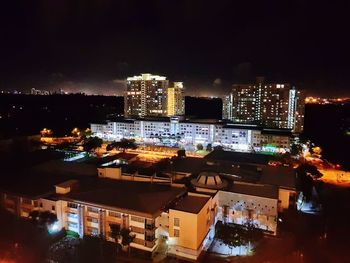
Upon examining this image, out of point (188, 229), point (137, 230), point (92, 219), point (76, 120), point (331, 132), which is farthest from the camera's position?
point (76, 120)

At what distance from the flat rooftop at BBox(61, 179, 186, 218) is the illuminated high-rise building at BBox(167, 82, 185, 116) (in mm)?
35581

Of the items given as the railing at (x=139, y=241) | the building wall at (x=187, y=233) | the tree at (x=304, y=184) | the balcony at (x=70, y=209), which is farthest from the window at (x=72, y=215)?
the tree at (x=304, y=184)

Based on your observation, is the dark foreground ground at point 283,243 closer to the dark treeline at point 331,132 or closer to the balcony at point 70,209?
the balcony at point 70,209

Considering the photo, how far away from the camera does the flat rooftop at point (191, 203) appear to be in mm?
16359

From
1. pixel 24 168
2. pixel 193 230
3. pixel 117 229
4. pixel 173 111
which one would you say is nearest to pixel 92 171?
pixel 24 168

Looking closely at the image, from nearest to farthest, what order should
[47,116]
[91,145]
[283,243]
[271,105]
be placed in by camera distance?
[283,243] → [91,145] → [271,105] → [47,116]

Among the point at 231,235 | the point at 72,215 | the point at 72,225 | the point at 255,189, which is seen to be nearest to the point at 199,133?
the point at 255,189

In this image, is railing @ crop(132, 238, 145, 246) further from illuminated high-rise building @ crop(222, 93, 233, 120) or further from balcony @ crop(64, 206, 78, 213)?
illuminated high-rise building @ crop(222, 93, 233, 120)

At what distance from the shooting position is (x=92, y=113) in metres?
67.4

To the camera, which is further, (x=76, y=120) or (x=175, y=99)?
(x=76, y=120)

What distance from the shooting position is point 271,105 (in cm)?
4956

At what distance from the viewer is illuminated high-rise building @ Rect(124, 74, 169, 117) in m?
54.1

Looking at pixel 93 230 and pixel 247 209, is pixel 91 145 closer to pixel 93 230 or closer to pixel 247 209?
pixel 93 230

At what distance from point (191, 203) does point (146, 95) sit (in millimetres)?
39770
